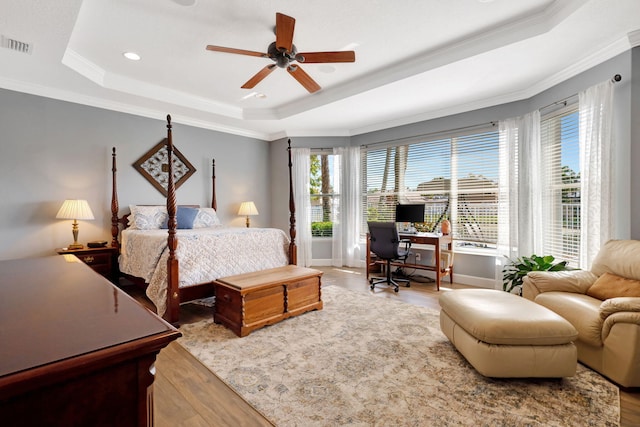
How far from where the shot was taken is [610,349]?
193cm

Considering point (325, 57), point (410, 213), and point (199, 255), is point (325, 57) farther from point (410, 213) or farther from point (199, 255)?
point (410, 213)

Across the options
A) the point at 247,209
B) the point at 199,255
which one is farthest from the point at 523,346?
the point at 247,209

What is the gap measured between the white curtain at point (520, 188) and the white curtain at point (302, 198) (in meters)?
3.21

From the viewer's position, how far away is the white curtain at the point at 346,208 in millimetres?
5766

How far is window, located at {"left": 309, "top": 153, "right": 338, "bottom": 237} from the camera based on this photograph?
602 centimetres

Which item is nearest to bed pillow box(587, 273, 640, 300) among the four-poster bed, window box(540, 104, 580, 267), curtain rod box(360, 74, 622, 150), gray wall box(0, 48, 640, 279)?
gray wall box(0, 48, 640, 279)

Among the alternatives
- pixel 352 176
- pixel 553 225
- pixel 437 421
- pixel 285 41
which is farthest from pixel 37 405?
pixel 352 176

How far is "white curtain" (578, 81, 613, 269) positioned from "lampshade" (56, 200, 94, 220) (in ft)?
17.9

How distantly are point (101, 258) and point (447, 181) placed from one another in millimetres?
4948

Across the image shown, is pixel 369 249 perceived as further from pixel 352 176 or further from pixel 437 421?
pixel 437 421

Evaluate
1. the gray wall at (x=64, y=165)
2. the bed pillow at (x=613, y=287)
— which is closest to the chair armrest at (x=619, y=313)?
the bed pillow at (x=613, y=287)

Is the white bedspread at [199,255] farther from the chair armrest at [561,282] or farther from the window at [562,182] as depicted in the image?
the window at [562,182]

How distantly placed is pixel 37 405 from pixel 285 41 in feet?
8.81

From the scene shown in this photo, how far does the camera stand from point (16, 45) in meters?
2.77
